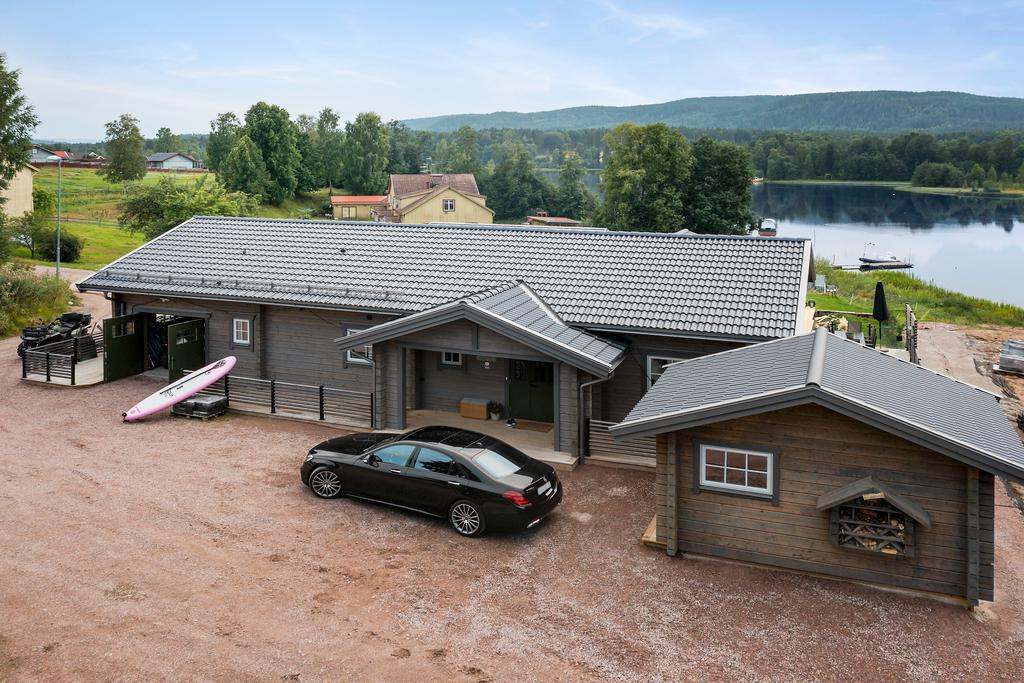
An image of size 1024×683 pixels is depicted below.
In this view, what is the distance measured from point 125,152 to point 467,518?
9161 centimetres

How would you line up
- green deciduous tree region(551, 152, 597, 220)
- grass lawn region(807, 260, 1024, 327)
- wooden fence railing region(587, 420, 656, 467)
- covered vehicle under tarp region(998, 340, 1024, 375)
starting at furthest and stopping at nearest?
green deciduous tree region(551, 152, 597, 220) → grass lawn region(807, 260, 1024, 327) → covered vehicle under tarp region(998, 340, 1024, 375) → wooden fence railing region(587, 420, 656, 467)

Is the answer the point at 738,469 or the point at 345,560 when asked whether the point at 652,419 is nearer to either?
the point at 738,469

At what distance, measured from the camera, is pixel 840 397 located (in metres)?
10.5

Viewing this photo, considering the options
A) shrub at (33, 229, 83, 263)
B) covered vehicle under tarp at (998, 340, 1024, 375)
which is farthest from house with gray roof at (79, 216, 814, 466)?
shrub at (33, 229, 83, 263)

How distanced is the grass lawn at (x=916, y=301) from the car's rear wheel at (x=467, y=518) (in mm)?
31852

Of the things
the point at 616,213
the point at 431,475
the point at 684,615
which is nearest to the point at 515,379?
the point at 431,475

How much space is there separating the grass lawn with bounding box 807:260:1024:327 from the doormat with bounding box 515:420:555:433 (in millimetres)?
26494

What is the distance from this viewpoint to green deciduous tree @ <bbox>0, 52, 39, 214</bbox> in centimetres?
3506

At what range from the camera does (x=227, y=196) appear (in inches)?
2228

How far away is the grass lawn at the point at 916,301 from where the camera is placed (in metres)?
41.8

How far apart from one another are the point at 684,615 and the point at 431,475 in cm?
449

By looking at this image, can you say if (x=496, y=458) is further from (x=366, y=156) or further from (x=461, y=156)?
(x=461, y=156)

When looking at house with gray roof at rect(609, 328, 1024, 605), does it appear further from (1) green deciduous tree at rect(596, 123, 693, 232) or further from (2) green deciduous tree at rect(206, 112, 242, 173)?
(2) green deciduous tree at rect(206, 112, 242, 173)

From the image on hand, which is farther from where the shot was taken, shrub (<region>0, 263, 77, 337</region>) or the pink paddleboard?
shrub (<region>0, 263, 77, 337</region>)
